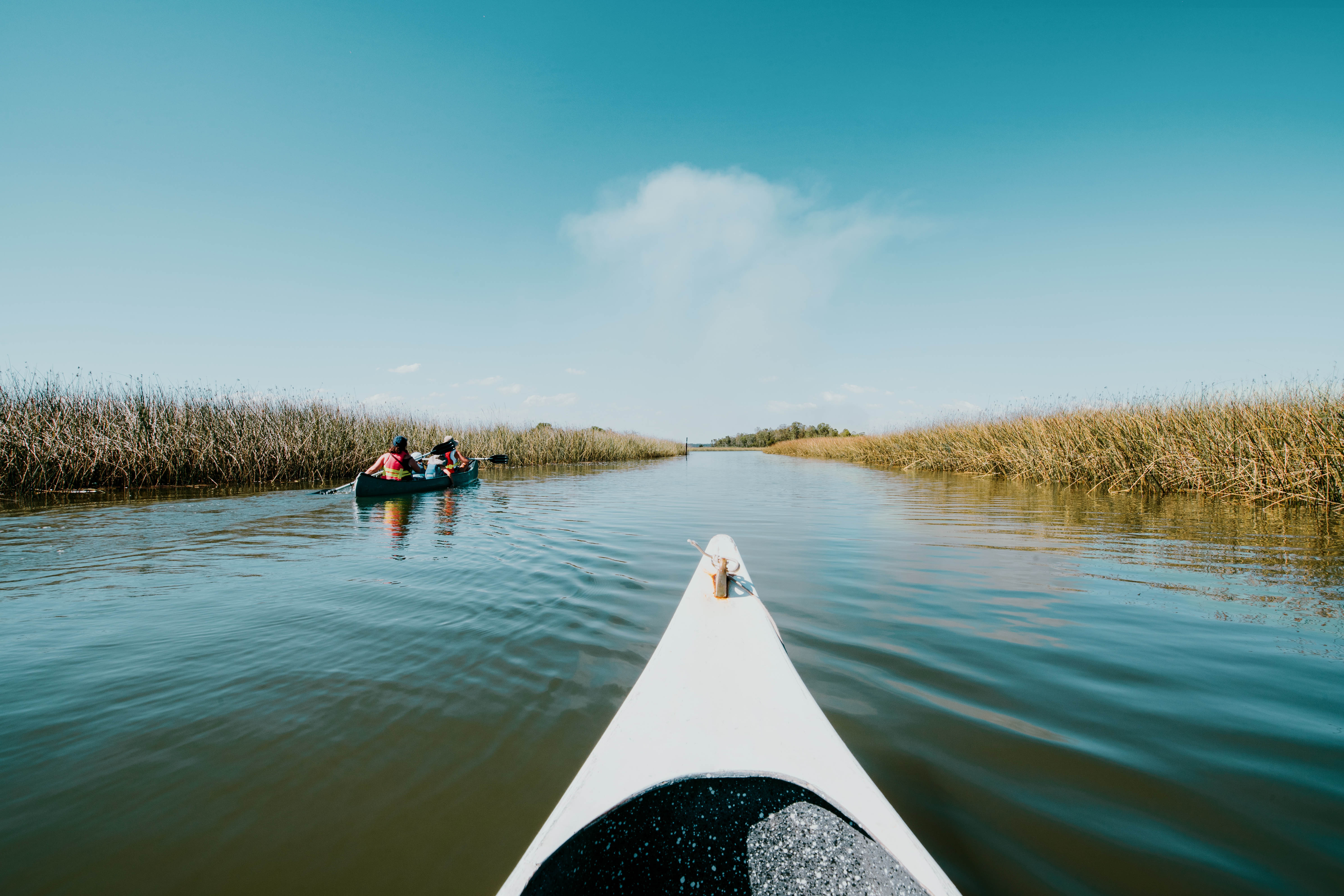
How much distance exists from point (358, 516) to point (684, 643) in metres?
7.51

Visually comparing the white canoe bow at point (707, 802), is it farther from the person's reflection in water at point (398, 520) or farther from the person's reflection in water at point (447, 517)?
the person's reflection in water at point (447, 517)

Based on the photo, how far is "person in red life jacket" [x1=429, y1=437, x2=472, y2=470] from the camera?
40.2ft

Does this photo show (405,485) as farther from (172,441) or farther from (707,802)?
(707,802)

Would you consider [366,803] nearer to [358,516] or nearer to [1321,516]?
[358,516]

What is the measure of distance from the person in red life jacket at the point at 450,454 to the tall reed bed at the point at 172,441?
4.28 m

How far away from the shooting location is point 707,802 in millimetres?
1430

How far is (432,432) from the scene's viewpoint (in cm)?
1900

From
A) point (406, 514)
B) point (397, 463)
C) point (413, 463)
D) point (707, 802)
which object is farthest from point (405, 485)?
point (707, 802)

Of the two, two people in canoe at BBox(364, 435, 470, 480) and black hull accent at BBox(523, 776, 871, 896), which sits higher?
two people in canoe at BBox(364, 435, 470, 480)

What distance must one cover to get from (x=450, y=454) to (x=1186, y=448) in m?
16.0

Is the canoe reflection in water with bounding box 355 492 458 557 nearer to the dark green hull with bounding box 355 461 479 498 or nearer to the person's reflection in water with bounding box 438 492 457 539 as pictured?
the person's reflection in water with bounding box 438 492 457 539

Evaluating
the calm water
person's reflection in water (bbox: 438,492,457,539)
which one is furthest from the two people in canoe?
the calm water

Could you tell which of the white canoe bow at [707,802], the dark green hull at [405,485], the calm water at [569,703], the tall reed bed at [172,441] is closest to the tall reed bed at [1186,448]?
the calm water at [569,703]

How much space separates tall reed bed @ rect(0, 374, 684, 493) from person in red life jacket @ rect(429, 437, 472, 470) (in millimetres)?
4280
